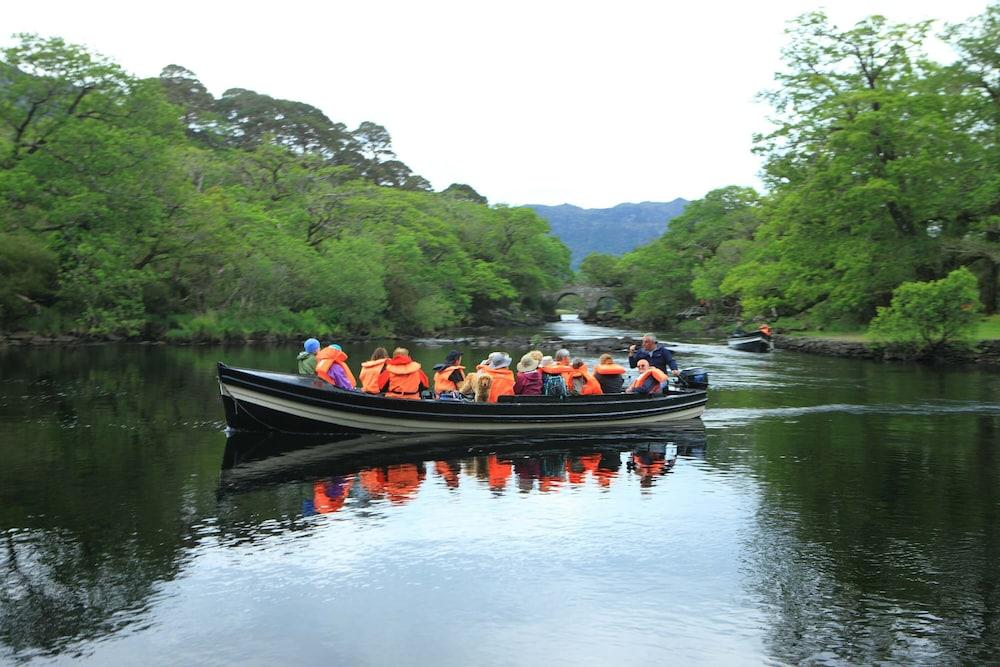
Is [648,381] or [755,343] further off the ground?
[755,343]

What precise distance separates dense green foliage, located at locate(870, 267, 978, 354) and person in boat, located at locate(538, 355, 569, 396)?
23550 mm

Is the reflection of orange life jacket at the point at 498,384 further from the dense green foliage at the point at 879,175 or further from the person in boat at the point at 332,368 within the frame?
the dense green foliage at the point at 879,175

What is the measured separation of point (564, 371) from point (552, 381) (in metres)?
0.45

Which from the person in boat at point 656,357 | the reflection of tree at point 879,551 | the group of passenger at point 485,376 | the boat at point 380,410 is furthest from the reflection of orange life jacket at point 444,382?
the reflection of tree at point 879,551

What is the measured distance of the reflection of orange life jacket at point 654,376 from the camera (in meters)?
19.1

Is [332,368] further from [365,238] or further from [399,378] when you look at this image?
[365,238]

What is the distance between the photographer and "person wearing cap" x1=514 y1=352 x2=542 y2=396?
17.9 meters

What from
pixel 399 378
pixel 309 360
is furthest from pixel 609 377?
pixel 309 360

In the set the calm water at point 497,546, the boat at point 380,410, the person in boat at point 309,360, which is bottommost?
the calm water at point 497,546

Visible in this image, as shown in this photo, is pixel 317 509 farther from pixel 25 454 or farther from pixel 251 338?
pixel 251 338

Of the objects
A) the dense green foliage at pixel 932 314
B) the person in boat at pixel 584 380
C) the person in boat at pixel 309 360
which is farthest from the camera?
the dense green foliage at pixel 932 314

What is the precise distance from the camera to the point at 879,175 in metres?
41.8

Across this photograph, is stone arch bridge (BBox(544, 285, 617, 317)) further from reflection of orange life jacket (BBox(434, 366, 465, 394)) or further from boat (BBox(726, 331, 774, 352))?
reflection of orange life jacket (BBox(434, 366, 465, 394))

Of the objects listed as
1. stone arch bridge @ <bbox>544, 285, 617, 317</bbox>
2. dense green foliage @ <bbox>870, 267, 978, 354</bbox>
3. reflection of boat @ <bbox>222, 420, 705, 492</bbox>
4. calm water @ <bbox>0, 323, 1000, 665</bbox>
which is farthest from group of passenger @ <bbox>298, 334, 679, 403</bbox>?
stone arch bridge @ <bbox>544, 285, 617, 317</bbox>
